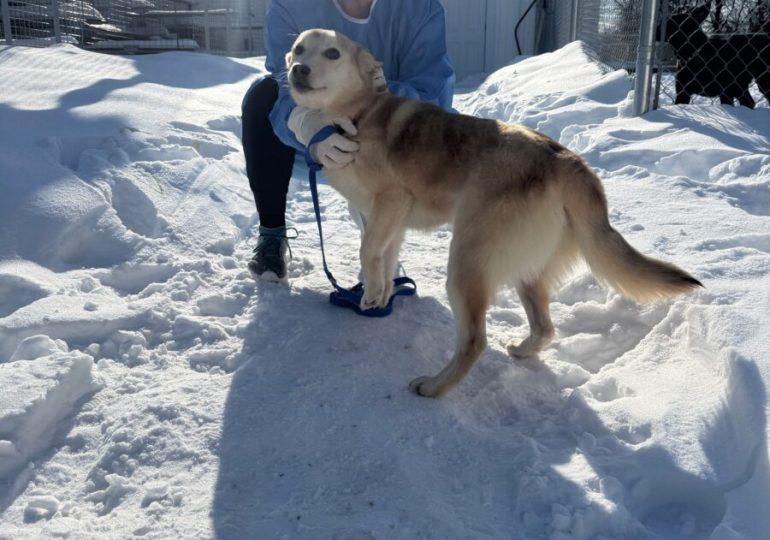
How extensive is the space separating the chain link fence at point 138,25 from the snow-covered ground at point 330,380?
4869 millimetres

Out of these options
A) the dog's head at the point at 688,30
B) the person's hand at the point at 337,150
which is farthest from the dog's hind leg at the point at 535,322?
the dog's head at the point at 688,30

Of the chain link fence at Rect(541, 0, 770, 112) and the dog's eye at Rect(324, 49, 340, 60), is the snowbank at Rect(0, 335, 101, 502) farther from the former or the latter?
the chain link fence at Rect(541, 0, 770, 112)

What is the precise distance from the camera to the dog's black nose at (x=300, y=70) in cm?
229

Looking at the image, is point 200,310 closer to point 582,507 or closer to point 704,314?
point 582,507

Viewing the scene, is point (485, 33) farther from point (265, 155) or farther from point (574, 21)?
point (265, 155)

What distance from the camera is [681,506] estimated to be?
141cm

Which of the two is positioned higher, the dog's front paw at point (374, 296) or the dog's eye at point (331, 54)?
the dog's eye at point (331, 54)

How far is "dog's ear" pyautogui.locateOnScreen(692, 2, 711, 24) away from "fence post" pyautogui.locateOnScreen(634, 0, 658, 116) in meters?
0.88

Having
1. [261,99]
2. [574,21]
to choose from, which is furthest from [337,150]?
[574,21]

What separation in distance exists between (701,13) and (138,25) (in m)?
8.51

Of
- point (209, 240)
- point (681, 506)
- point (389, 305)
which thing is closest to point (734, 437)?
point (681, 506)

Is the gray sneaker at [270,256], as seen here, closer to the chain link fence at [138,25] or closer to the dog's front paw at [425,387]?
the dog's front paw at [425,387]

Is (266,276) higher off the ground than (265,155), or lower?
lower

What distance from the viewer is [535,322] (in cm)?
218
